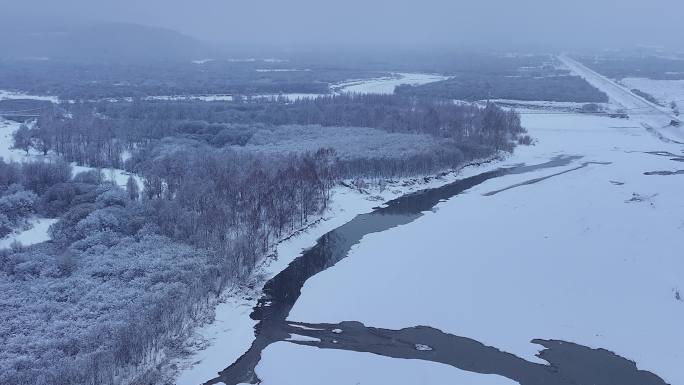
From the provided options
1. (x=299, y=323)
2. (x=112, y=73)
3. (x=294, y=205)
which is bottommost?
(x=299, y=323)

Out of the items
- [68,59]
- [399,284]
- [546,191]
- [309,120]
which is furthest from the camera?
[68,59]

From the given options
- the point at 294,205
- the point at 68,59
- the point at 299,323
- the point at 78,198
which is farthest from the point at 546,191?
the point at 68,59

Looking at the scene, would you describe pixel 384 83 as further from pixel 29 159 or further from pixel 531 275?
pixel 531 275

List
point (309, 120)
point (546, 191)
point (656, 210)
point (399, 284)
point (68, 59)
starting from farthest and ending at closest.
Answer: point (68, 59)
point (309, 120)
point (546, 191)
point (656, 210)
point (399, 284)

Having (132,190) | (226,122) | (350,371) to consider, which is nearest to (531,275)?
(350,371)

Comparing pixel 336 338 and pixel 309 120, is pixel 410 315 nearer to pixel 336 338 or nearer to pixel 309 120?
pixel 336 338

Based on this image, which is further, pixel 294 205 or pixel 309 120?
pixel 309 120

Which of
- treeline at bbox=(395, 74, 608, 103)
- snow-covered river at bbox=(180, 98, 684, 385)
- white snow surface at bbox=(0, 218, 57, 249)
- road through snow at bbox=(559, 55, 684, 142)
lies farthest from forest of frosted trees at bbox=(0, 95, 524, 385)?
treeline at bbox=(395, 74, 608, 103)
